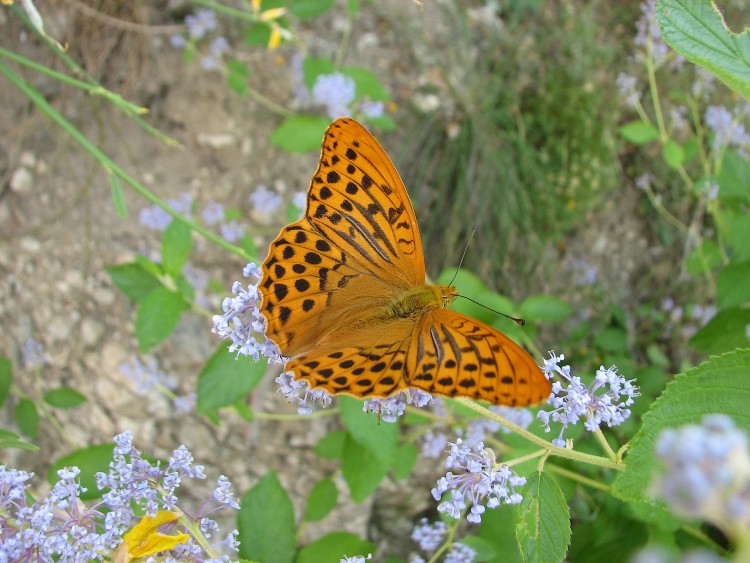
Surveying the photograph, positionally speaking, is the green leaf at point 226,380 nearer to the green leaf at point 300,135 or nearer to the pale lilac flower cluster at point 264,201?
the green leaf at point 300,135

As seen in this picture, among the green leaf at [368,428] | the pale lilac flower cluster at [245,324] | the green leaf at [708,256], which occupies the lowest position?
the green leaf at [368,428]

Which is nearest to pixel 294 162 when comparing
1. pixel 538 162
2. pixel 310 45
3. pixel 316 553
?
pixel 310 45

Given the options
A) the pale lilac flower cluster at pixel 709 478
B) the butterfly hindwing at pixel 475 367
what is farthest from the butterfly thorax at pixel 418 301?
the pale lilac flower cluster at pixel 709 478

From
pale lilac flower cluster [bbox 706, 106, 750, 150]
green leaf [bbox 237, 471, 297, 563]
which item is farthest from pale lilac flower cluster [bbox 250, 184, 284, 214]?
pale lilac flower cluster [bbox 706, 106, 750, 150]

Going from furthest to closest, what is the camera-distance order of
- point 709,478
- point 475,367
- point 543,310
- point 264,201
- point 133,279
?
point 264,201, point 543,310, point 133,279, point 475,367, point 709,478

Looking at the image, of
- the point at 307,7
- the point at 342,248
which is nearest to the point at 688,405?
the point at 342,248

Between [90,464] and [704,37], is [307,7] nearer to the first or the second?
[704,37]
